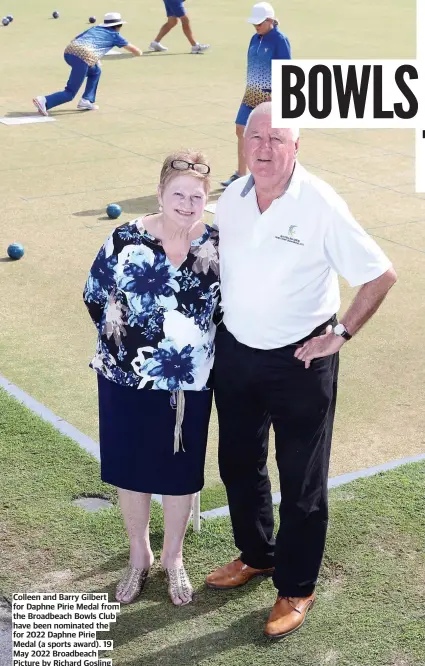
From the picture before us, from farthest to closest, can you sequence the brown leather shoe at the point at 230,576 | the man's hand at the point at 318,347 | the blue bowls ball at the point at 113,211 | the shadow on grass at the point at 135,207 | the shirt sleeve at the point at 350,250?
1. the shadow on grass at the point at 135,207
2. the blue bowls ball at the point at 113,211
3. the brown leather shoe at the point at 230,576
4. the man's hand at the point at 318,347
5. the shirt sleeve at the point at 350,250

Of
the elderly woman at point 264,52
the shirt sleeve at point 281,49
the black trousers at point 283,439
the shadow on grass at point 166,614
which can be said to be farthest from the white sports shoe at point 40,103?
the black trousers at point 283,439

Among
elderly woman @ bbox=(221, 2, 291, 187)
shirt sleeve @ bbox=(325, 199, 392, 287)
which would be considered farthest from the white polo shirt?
elderly woman @ bbox=(221, 2, 291, 187)

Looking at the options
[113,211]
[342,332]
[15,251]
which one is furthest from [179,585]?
[113,211]

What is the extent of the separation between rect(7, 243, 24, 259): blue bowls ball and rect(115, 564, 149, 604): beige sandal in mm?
5436

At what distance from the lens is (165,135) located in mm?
15320

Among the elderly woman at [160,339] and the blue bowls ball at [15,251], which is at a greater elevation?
the elderly woman at [160,339]

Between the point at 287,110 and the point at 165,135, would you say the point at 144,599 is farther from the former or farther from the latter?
the point at 165,135

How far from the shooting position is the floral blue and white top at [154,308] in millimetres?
4551

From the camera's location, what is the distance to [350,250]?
4.30 meters

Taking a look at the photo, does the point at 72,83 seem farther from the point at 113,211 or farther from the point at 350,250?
the point at 350,250

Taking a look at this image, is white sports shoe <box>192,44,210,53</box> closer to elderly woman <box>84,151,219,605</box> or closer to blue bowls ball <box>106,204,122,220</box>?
blue bowls ball <box>106,204,122,220</box>

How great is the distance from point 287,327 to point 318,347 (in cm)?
15

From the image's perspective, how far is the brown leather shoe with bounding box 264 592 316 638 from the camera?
4664 millimetres

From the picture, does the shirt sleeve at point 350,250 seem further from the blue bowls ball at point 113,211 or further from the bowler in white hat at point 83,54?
the bowler in white hat at point 83,54
